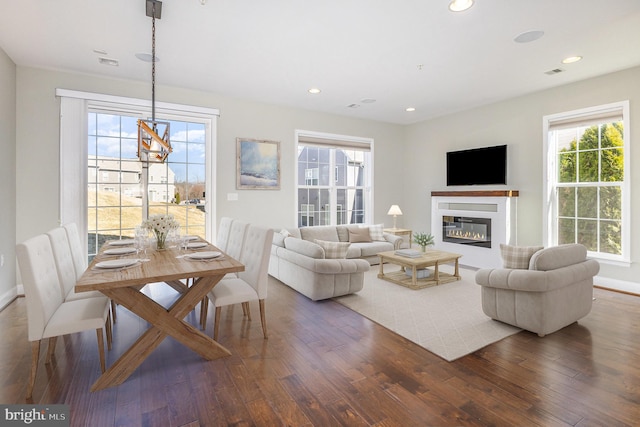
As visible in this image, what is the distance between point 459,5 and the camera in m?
2.70

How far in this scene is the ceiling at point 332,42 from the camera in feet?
9.16

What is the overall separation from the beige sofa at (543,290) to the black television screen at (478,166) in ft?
8.77

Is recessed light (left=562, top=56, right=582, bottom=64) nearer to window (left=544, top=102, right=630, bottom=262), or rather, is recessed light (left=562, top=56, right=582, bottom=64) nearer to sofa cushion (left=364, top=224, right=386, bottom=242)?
window (left=544, top=102, right=630, bottom=262)

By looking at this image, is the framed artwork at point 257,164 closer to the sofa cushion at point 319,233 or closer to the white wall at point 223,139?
the white wall at point 223,139

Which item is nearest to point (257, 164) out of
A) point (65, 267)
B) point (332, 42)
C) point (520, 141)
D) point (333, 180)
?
point (333, 180)

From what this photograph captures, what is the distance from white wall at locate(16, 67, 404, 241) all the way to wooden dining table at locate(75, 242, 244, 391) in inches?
95.3

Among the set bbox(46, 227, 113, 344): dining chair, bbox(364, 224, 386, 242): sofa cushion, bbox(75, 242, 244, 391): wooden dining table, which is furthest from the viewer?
bbox(364, 224, 386, 242): sofa cushion

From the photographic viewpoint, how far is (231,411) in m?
1.87

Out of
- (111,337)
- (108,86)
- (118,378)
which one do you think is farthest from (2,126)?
(118,378)

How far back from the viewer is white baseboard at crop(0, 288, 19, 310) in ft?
11.7

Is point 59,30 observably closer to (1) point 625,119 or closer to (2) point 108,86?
(2) point 108,86

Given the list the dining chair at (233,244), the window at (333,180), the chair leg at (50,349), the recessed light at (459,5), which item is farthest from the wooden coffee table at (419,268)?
the chair leg at (50,349)

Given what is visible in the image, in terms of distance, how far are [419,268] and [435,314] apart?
4.43 ft

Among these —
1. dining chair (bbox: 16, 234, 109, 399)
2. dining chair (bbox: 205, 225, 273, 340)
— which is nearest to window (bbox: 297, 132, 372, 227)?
dining chair (bbox: 205, 225, 273, 340)
